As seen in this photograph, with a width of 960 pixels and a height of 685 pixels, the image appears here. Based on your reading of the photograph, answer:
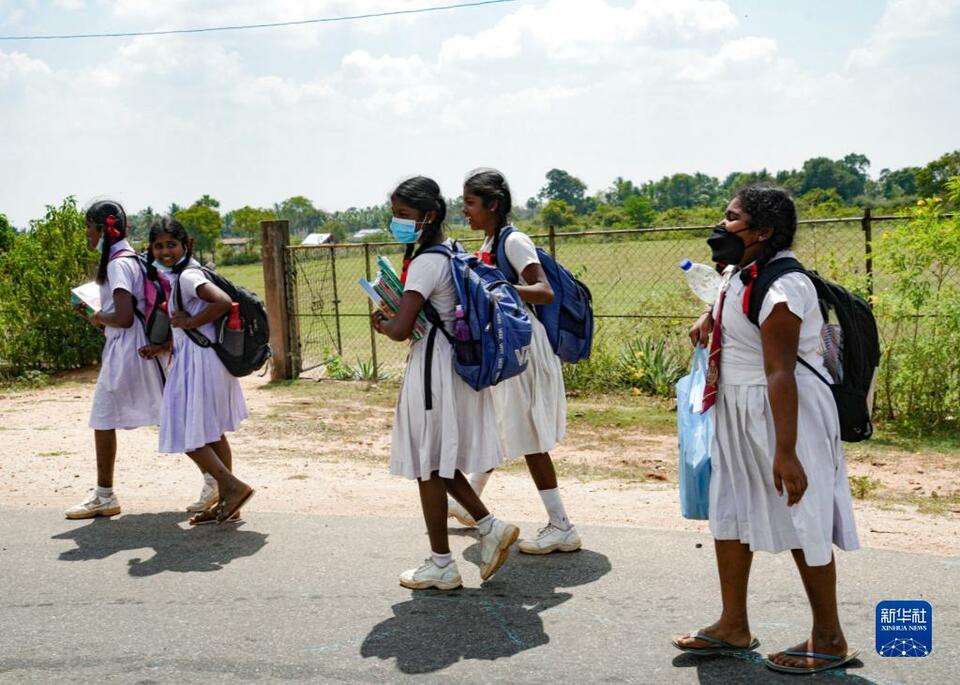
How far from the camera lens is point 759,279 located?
3.69 meters

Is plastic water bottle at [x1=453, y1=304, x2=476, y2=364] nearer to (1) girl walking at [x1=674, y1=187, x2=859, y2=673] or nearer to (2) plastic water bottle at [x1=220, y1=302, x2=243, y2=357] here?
(1) girl walking at [x1=674, y1=187, x2=859, y2=673]

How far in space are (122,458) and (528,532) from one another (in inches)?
152

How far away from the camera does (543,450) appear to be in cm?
530

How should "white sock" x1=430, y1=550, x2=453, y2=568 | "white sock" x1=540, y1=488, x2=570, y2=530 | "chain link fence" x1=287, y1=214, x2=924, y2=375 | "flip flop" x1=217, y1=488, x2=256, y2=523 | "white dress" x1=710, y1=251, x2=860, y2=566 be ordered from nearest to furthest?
"white dress" x1=710, y1=251, x2=860, y2=566 < "white sock" x1=430, y1=550, x2=453, y2=568 < "white sock" x1=540, y1=488, x2=570, y2=530 < "flip flop" x1=217, y1=488, x2=256, y2=523 < "chain link fence" x1=287, y1=214, x2=924, y2=375

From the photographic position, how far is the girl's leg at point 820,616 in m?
3.77

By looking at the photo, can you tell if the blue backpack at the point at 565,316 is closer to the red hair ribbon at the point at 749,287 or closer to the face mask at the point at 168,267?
the red hair ribbon at the point at 749,287

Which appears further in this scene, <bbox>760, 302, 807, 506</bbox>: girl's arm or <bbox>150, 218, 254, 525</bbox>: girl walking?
<bbox>150, 218, 254, 525</bbox>: girl walking

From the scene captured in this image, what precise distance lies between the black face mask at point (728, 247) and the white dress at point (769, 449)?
0.10 meters

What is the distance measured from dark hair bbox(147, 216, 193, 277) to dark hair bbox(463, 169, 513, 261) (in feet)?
6.04

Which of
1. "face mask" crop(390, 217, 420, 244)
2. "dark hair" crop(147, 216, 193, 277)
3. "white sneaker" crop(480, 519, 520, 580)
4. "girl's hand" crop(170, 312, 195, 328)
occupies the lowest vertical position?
"white sneaker" crop(480, 519, 520, 580)

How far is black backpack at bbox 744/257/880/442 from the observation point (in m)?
3.75

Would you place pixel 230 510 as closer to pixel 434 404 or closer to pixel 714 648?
pixel 434 404

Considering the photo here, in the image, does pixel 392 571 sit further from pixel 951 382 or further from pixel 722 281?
pixel 951 382

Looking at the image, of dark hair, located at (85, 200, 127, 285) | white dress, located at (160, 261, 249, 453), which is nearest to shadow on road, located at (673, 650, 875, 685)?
white dress, located at (160, 261, 249, 453)
